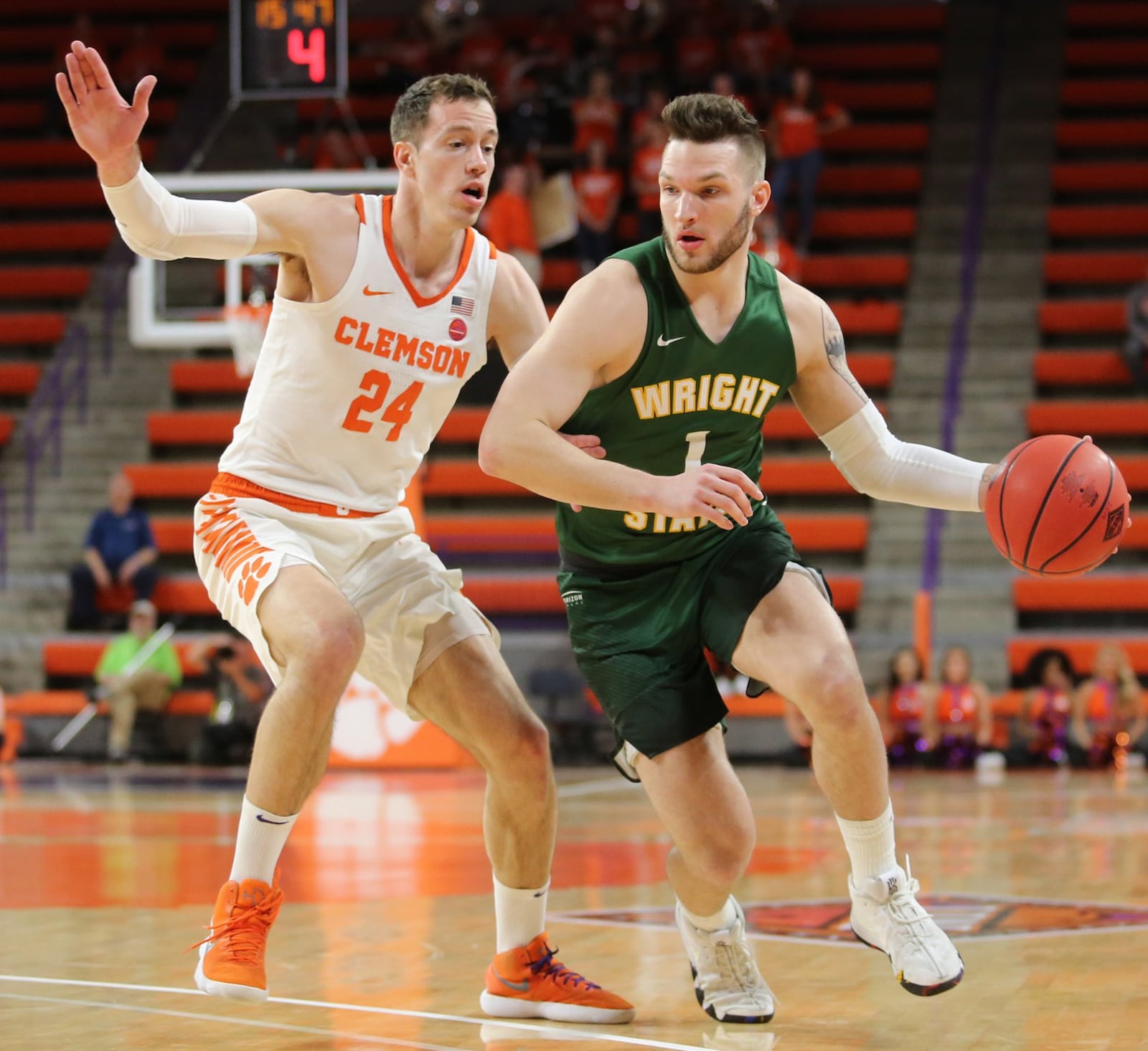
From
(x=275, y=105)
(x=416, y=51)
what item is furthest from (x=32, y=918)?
(x=416, y=51)

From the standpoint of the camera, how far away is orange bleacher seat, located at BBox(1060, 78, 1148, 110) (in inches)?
674

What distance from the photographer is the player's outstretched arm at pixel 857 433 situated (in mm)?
4293

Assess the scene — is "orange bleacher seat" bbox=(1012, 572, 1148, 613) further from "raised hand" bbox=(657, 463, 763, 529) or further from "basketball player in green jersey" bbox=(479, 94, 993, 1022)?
"raised hand" bbox=(657, 463, 763, 529)

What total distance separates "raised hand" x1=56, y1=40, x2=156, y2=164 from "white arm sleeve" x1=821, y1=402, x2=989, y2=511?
1.81 m

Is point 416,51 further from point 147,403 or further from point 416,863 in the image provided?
point 416,863

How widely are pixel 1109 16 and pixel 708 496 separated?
1575 centimetres

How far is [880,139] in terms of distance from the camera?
17.2 metres

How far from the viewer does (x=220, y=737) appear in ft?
42.0

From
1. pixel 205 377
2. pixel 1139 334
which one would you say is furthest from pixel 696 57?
pixel 205 377

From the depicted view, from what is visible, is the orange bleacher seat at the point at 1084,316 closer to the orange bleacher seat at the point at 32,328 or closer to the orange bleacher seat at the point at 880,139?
the orange bleacher seat at the point at 880,139


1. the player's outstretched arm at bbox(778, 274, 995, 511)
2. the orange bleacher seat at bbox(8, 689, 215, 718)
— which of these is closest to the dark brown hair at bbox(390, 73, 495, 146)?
the player's outstretched arm at bbox(778, 274, 995, 511)

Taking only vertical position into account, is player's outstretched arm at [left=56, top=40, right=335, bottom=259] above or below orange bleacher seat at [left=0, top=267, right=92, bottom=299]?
above

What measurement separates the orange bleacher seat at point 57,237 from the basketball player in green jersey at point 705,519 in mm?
14206

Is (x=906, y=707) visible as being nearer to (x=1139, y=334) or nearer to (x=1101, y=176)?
(x=1139, y=334)
